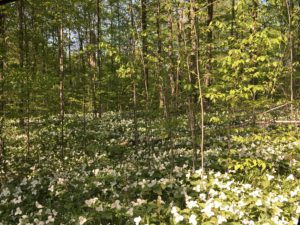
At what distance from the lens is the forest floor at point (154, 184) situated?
18.6 ft

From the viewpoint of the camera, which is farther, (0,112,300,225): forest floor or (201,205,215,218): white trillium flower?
(0,112,300,225): forest floor

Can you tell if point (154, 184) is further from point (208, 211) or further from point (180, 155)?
point (180, 155)

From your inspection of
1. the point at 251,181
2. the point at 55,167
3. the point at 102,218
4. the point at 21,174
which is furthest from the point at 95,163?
the point at 251,181

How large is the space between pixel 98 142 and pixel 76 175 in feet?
13.8

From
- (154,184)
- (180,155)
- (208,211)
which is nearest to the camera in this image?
(208,211)

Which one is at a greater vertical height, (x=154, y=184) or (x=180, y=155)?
(x=180, y=155)

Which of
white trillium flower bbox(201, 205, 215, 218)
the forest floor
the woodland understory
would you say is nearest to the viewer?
white trillium flower bbox(201, 205, 215, 218)

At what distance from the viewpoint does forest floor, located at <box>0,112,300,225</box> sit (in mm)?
5684

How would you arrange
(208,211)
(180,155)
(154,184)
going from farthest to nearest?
1. (180,155)
2. (154,184)
3. (208,211)

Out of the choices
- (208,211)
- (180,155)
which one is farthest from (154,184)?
(180,155)

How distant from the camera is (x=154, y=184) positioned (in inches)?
286

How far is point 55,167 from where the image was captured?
10.4 meters

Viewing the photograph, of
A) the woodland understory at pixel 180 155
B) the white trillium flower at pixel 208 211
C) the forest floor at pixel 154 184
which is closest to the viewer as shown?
the white trillium flower at pixel 208 211

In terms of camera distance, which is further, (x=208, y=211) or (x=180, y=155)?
(x=180, y=155)
